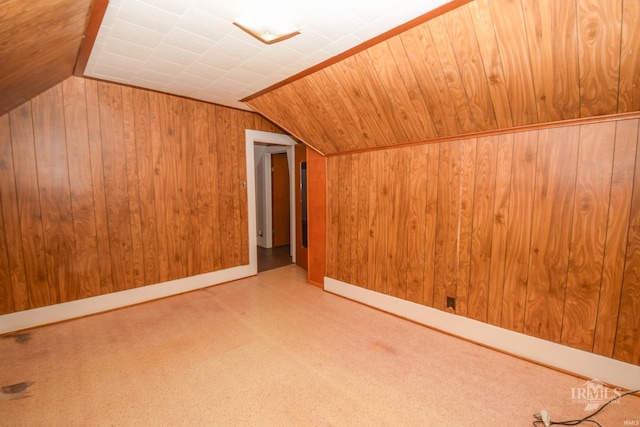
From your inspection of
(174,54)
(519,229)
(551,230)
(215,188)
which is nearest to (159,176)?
(215,188)

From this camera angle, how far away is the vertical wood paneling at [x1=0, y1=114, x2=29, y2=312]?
2461 millimetres

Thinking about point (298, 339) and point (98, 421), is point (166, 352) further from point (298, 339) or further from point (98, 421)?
point (298, 339)

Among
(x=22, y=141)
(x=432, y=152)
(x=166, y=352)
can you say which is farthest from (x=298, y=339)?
(x=22, y=141)

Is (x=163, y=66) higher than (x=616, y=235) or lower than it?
higher

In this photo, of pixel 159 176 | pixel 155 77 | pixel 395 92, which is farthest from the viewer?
pixel 159 176

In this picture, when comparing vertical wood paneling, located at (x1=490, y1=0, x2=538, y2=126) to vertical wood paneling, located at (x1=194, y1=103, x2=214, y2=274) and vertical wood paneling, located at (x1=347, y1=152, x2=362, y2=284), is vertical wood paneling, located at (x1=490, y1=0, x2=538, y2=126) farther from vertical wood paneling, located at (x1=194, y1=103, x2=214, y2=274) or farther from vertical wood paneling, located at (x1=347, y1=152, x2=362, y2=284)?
vertical wood paneling, located at (x1=194, y1=103, x2=214, y2=274)

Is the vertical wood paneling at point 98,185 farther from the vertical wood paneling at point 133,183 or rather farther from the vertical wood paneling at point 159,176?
the vertical wood paneling at point 159,176

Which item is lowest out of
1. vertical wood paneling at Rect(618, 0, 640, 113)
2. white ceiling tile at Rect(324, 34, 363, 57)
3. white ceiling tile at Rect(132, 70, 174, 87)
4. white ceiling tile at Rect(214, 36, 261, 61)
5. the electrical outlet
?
the electrical outlet

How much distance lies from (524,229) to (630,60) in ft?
3.73

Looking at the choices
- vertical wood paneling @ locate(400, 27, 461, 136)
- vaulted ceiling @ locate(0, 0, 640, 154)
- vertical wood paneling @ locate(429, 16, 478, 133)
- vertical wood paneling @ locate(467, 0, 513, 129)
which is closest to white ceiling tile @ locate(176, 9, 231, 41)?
vaulted ceiling @ locate(0, 0, 640, 154)

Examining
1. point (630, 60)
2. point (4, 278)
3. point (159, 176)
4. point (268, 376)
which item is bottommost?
point (268, 376)

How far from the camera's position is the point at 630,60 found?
1443mm

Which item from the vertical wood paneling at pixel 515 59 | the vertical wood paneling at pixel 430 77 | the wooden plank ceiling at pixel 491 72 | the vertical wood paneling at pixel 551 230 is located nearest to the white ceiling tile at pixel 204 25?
the wooden plank ceiling at pixel 491 72

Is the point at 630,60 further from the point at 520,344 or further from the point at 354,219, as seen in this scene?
the point at 354,219
